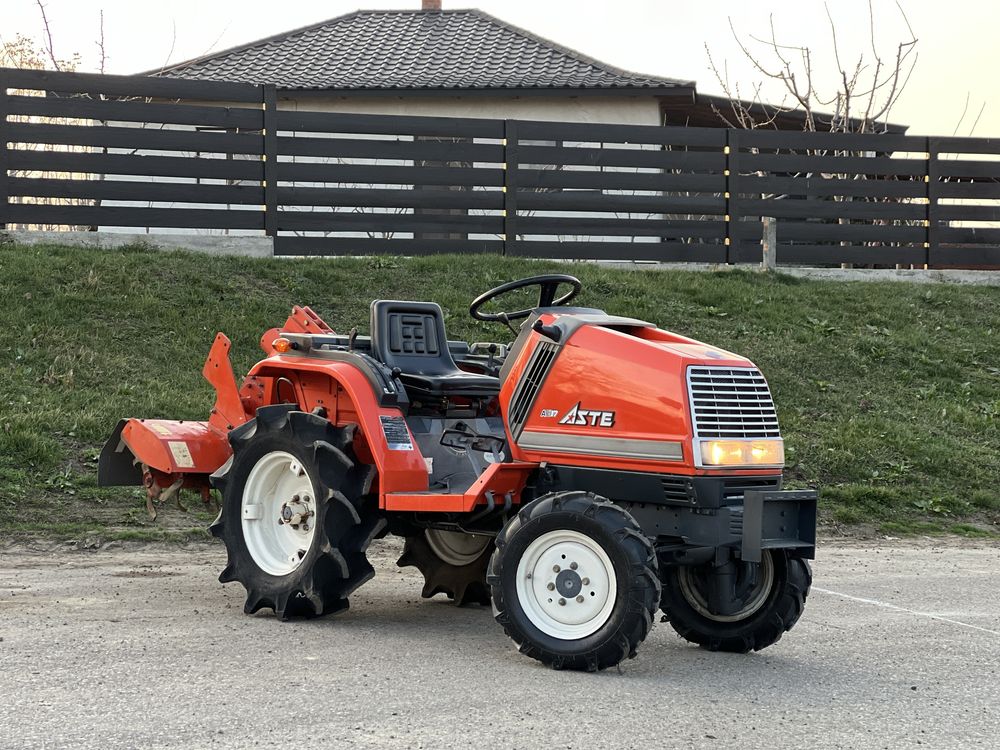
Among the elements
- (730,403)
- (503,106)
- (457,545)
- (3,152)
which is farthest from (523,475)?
(503,106)

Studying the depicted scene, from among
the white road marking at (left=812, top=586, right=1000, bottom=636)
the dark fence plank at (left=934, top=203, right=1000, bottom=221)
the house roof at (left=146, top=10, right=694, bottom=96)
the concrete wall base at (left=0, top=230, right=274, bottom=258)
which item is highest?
the house roof at (left=146, top=10, right=694, bottom=96)

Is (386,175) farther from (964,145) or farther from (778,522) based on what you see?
(778,522)

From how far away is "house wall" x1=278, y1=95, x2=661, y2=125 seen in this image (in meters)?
22.6

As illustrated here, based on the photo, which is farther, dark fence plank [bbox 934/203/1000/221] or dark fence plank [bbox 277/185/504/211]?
dark fence plank [bbox 934/203/1000/221]

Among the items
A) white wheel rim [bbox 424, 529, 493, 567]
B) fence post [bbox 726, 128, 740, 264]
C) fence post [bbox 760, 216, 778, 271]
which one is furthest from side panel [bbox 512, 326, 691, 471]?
fence post [bbox 726, 128, 740, 264]

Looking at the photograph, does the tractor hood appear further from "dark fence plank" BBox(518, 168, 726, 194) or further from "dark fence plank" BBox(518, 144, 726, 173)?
"dark fence plank" BBox(518, 168, 726, 194)

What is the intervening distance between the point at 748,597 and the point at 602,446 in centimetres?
110

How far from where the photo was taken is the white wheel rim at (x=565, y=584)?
5.77 m

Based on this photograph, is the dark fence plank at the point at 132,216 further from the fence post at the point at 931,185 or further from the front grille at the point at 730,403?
the front grille at the point at 730,403

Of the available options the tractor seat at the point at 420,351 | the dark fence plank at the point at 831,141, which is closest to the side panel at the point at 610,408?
the tractor seat at the point at 420,351

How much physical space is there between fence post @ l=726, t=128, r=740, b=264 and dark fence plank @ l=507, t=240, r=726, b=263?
5.2 inches

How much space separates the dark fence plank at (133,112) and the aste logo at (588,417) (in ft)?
35.5

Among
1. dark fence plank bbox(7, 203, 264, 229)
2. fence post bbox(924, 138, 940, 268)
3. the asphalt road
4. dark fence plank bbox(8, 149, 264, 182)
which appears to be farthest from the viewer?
fence post bbox(924, 138, 940, 268)

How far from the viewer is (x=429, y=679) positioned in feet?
18.2
